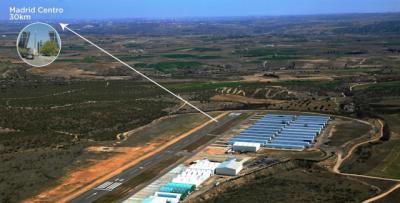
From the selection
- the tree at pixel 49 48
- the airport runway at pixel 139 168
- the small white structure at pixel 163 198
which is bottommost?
the airport runway at pixel 139 168

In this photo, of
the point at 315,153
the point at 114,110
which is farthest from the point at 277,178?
the point at 114,110

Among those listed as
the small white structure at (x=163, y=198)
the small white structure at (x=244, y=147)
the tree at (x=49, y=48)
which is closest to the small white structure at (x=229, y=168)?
the small white structure at (x=244, y=147)

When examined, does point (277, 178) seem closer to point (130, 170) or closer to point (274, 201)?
point (274, 201)

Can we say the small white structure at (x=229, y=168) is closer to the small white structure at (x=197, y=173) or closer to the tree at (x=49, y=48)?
the small white structure at (x=197, y=173)

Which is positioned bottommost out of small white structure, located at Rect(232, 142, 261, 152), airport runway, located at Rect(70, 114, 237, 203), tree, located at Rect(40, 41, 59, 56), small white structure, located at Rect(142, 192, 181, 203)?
airport runway, located at Rect(70, 114, 237, 203)

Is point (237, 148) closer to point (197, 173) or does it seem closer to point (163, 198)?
point (197, 173)

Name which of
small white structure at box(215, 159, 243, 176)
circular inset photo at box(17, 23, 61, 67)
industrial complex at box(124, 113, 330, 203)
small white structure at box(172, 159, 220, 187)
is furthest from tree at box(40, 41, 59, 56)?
small white structure at box(215, 159, 243, 176)

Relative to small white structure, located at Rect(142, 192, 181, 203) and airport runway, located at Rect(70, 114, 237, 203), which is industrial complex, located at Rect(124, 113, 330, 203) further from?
airport runway, located at Rect(70, 114, 237, 203)
